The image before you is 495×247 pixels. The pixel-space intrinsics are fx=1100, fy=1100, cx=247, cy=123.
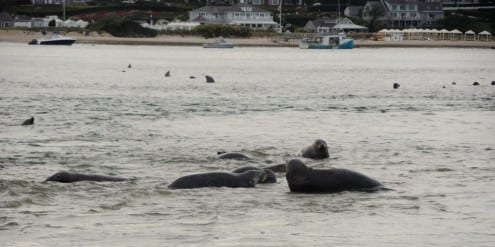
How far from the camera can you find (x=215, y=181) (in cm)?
1756

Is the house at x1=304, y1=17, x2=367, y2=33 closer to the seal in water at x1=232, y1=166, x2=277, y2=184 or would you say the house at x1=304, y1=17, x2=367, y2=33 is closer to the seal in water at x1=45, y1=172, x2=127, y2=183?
the seal in water at x1=232, y1=166, x2=277, y2=184

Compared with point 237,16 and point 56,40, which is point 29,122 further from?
point 237,16

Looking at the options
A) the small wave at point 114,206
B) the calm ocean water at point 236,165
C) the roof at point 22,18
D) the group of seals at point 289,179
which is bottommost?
the calm ocean water at point 236,165

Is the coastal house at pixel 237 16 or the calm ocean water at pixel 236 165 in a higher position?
the coastal house at pixel 237 16

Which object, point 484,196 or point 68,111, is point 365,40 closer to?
point 68,111

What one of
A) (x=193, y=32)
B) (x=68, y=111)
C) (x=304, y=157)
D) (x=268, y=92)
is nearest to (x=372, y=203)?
(x=304, y=157)

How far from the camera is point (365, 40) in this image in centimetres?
16850

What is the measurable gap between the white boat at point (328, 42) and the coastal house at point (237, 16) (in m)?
25.6

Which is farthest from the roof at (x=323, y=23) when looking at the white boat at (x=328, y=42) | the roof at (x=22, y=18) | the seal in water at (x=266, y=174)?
the seal in water at (x=266, y=174)

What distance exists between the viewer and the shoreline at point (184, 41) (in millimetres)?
159250

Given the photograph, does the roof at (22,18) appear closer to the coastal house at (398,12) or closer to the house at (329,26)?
the house at (329,26)

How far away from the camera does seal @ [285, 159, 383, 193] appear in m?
16.9

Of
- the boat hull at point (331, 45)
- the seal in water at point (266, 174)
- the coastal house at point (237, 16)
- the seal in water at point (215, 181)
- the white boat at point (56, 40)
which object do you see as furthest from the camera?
the coastal house at point (237, 16)

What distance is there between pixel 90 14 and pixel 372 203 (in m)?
169
